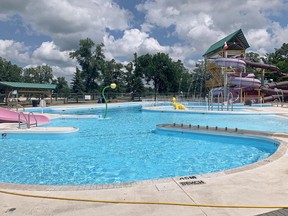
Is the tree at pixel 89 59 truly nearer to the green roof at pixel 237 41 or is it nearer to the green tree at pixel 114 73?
the green tree at pixel 114 73

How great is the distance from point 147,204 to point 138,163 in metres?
4.06

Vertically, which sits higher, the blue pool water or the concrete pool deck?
the concrete pool deck

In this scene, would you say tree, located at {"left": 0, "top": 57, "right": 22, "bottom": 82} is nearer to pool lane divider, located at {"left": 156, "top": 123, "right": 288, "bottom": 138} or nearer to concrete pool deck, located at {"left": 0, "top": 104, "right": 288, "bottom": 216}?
pool lane divider, located at {"left": 156, "top": 123, "right": 288, "bottom": 138}

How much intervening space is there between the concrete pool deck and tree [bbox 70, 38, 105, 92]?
5131cm

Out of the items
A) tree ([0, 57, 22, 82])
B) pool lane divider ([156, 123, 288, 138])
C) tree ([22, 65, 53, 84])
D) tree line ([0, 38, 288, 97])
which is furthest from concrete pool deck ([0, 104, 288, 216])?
tree ([22, 65, 53, 84])

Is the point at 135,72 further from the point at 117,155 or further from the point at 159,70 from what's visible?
the point at 117,155

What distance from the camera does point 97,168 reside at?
7285mm

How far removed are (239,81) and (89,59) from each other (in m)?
33.5

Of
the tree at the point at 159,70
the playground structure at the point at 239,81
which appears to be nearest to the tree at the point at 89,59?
the tree at the point at 159,70

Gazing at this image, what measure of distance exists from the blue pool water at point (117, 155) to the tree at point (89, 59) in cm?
4355

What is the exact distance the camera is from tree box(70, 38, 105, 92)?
2122 inches

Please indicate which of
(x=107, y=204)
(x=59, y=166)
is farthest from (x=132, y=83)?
(x=107, y=204)

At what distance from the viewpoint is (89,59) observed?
54.5m

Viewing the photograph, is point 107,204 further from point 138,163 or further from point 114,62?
point 114,62
